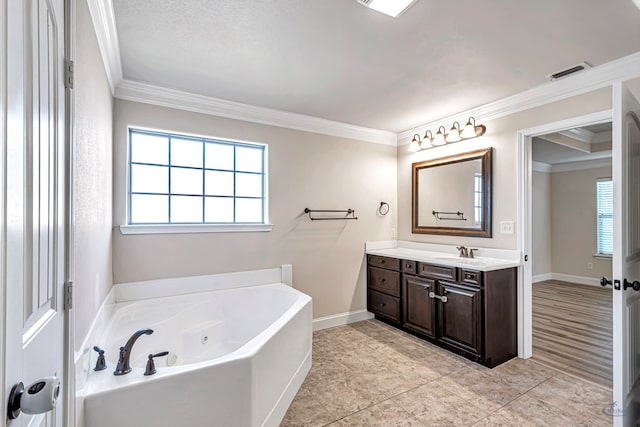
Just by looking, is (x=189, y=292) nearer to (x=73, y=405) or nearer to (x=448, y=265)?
(x=73, y=405)

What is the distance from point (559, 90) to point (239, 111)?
2824 mm

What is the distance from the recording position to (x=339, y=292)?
3.70m

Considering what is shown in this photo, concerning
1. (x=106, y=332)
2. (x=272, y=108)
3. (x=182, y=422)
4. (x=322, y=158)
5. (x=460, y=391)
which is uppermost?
(x=272, y=108)

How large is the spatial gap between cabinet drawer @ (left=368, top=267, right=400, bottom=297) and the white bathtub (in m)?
1.23

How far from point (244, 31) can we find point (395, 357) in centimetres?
282

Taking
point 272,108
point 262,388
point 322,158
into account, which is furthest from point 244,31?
point 262,388

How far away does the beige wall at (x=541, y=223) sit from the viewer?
5957 millimetres

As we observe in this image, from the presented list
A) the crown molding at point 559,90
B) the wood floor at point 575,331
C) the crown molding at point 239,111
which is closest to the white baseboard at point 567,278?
the wood floor at point 575,331

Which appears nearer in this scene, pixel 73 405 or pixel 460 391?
pixel 73 405

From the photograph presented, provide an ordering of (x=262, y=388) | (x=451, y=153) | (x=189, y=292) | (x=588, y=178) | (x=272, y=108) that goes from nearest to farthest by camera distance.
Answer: (x=262, y=388), (x=189, y=292), (x=272, y=108), (x=451, y=153), (x=588, y=178)

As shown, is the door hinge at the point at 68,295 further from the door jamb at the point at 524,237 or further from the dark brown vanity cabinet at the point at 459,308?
the door jamb at the point at 524,237

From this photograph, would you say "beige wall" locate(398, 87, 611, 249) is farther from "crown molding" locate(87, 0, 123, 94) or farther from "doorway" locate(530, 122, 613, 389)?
"crown molding" locate(87, 0, 123, 94)

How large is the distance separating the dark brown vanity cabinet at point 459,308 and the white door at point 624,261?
0.96 meters

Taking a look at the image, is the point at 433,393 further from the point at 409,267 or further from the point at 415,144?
the point at 415,144
